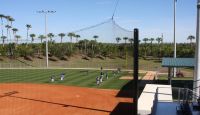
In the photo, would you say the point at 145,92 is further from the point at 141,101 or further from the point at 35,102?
the point at 35,102

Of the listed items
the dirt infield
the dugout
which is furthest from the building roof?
the dirt infield

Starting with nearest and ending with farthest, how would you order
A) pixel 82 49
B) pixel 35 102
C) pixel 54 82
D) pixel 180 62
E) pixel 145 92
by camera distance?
1. pixel 145 92
2. pixel 35 102
3. pixel 180 62
4. pixel 54 82
5. pixel 82 49

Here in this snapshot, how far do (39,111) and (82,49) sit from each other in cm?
7140

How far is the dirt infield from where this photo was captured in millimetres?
20719

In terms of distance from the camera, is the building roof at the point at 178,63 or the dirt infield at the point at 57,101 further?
the building roof at the point at 178,63

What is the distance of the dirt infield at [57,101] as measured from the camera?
20.7m

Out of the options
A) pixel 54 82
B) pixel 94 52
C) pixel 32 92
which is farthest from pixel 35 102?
pixel 94 52

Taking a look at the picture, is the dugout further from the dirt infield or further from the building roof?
the dirt infield

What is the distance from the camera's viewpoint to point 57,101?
2439 centimetres

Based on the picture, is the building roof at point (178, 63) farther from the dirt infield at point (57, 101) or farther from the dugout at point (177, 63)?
the dirt infield at point (57, 101)

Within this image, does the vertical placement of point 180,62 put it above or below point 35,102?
above

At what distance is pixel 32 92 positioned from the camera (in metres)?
29.1

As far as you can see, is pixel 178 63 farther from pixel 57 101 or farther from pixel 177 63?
pixel 57 101

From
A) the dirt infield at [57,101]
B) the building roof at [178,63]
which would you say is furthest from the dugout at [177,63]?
the dirt infield at [57,101]
